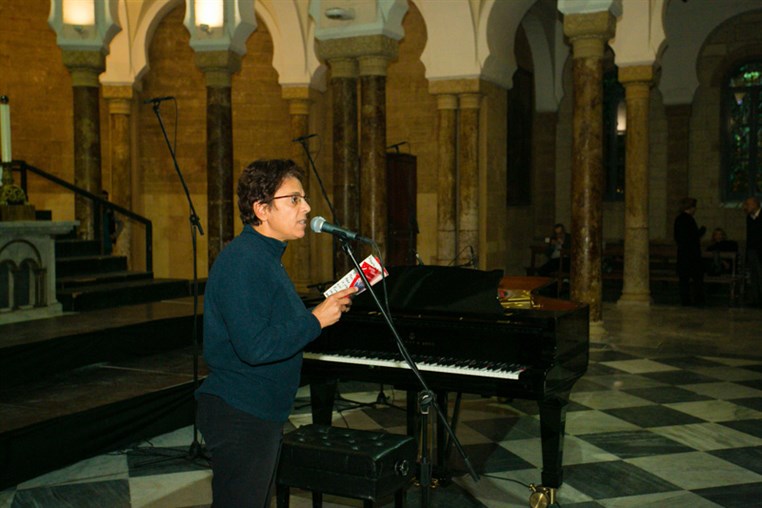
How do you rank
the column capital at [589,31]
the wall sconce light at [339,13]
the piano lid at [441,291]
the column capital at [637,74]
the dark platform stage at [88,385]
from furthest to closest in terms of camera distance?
the column capital at [637,74], the wall sconce light at [339,13], the column capital at [589,31], the dark platform stage at [88,385], the piano lid at [441,291]

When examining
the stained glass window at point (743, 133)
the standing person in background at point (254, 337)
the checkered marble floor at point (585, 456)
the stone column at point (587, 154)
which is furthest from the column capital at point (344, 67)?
the stained glass window at point (743, 133)

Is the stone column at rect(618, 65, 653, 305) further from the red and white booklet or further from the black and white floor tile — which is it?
the red and white booklet

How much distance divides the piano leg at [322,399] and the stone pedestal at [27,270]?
3.56 metres

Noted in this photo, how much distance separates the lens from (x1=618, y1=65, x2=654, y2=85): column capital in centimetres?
1152

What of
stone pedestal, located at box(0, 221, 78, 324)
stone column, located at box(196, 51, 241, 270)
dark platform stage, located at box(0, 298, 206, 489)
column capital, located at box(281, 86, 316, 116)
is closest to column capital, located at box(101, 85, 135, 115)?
column capital, located at box(281, 86, 316, 116)

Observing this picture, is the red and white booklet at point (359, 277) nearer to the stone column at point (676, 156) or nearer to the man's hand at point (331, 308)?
the man's hand at point (331, 308)

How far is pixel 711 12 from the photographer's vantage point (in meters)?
15.2

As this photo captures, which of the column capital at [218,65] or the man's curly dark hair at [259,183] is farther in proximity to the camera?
A: the column capital at [218,65]

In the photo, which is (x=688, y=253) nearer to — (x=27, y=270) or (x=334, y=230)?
(x=27, y=270)

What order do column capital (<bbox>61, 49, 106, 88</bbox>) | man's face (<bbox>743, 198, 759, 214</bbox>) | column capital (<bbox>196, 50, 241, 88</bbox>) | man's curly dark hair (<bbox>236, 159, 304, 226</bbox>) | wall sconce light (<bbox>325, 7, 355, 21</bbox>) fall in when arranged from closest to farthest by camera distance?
man's curly dark hair (<bbox>236, 159, 304, 226</bbox>) → wall sconce light (<bbox>325, 7, 355, 21</bbox>) → column capital (<bbox>196, 50, 241, 88</bbox>) → column capital (<bbox>61, 49, 106, 88</bbox>) → man's face (<bbox>743, 198, 759, 214</bbox>)

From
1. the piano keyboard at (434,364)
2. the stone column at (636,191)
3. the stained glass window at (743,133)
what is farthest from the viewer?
the stained glass window at (743,133)

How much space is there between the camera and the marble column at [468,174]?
11.9 meters

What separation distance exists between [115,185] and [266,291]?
12.9 meters

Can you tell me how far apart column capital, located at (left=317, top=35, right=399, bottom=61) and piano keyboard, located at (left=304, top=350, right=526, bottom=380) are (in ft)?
19.2
